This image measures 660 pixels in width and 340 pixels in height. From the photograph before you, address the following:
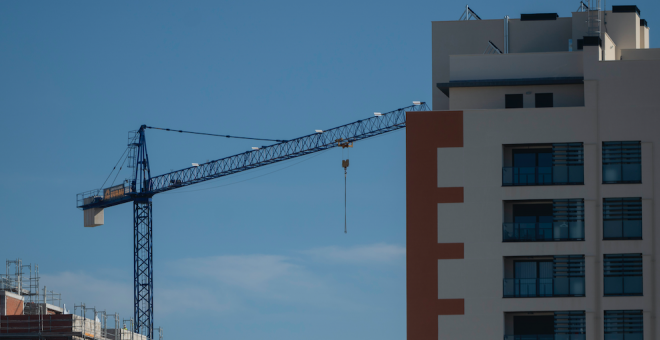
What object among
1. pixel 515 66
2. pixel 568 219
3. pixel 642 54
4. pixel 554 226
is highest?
pixel 642 54

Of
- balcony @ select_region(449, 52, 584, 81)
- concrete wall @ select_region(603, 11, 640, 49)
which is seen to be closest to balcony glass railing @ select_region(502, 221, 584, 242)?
Answer: balcony @ select_region(449, 52, 584, 81)

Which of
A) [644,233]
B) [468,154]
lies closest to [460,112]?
[468,154]

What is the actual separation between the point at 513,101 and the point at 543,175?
5.05 metres

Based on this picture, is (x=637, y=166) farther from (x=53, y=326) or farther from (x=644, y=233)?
(x=53, y=326)

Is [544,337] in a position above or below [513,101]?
below

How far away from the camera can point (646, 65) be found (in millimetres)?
51094

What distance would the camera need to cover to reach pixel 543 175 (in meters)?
51.1

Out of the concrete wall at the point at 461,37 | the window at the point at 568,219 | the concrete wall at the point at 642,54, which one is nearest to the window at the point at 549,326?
the window at the point at 568,219

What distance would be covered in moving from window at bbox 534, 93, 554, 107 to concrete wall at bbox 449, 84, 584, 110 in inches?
6.4

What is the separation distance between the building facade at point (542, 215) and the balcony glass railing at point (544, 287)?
0.05 m

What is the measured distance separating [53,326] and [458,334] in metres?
38.8

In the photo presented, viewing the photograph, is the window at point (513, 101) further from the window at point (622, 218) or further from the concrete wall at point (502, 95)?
the window at point (622, 218)

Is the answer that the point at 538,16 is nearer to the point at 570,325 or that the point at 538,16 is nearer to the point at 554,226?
the point at 554,226

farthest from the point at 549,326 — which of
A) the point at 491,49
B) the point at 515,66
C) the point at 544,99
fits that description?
the point at 491,49
